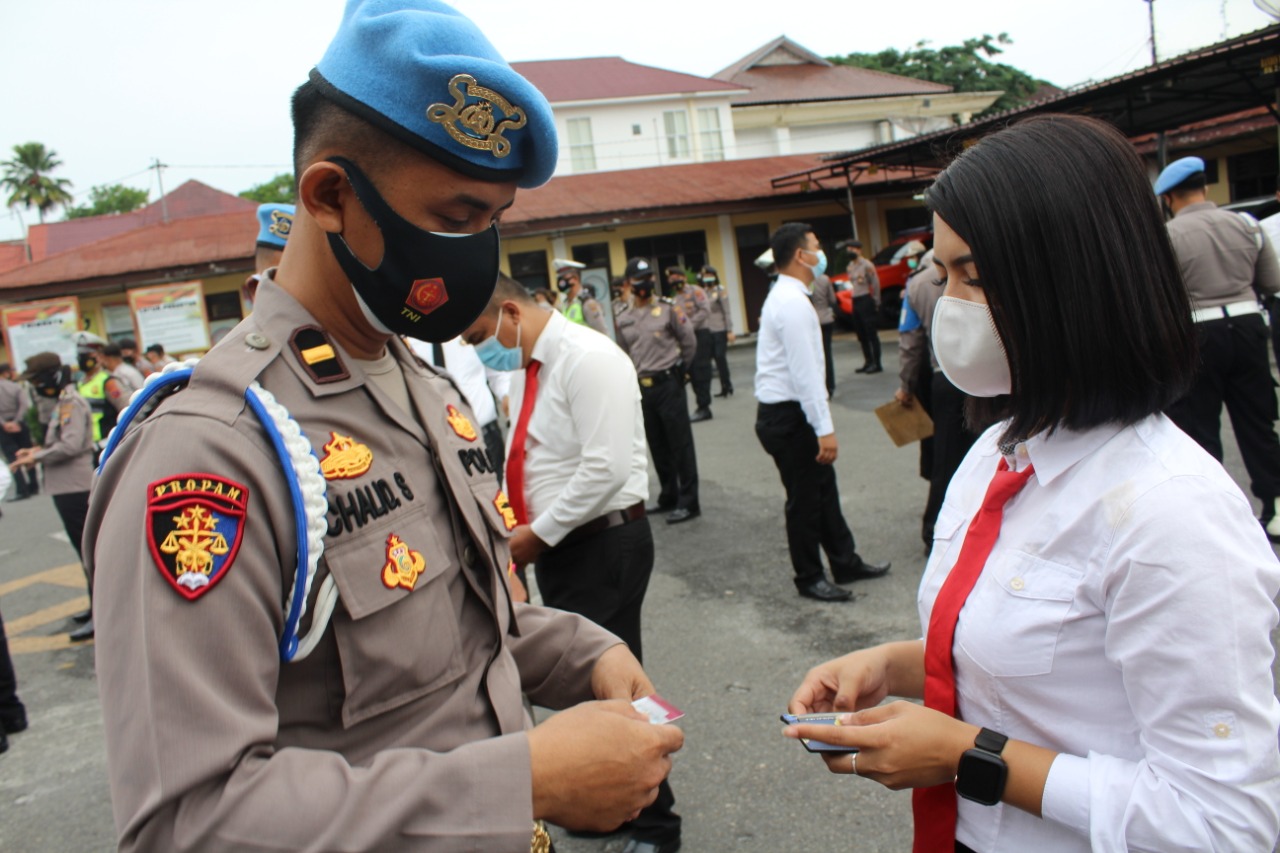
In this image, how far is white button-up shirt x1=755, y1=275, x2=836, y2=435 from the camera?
192 inches

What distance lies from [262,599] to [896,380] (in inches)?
476

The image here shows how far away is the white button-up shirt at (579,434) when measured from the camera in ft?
9.91

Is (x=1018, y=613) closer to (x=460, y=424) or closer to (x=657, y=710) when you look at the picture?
(x=657, y=710)

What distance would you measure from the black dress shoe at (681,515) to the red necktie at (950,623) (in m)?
5.63

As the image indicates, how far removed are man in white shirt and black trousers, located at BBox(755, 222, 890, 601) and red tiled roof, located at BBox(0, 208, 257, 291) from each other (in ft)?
59.3

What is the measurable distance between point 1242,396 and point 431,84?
5.31 metres

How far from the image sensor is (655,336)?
8344mm

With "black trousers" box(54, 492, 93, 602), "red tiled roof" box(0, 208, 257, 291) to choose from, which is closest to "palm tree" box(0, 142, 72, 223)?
"red tiled roof" box(0, 208, 257, 291)

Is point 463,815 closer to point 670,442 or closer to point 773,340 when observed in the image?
point 773,340

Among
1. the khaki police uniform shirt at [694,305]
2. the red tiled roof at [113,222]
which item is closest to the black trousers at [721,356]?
the khaki police uniform shirt at [694,305]

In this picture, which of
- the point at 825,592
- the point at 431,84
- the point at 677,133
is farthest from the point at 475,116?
the point at 677,133

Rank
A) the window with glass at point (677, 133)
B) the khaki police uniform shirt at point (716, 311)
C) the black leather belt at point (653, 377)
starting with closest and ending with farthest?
the black leather belt at point (653, 377), the khaki police uniform shirt at point (716, 311), the window with glass at point (677, 133)

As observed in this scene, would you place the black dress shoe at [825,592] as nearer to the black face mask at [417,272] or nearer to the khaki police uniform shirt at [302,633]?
the khaki police uniform shirt at [302,633]

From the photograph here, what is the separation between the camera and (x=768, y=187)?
81.5ft
